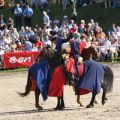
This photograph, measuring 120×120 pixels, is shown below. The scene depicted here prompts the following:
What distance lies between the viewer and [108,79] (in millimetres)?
15141

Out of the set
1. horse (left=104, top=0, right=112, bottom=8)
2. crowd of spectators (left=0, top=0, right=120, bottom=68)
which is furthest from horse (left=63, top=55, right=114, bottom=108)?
horse (left=104, top=0, right=112, bottom=8)

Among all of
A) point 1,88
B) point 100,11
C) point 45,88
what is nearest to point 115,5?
point 100,11

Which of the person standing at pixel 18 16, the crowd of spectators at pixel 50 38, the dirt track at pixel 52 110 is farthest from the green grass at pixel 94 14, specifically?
the dirt track at pixel 52 110

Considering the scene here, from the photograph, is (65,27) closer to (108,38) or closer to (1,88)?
(108,38)

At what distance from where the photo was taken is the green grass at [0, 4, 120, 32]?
110 ft

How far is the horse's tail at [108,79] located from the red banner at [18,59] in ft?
38.5

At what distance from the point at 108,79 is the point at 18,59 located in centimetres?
1202

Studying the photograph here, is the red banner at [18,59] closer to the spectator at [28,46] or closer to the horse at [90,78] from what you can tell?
the spectator at [28,46]

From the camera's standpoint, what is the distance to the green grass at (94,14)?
33.5 metres

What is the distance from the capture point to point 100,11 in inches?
1350

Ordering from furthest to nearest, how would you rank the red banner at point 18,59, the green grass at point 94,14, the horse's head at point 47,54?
Result: the green grass at point 94,14, the red banner at point 18,59, the horse's head at point 47,54

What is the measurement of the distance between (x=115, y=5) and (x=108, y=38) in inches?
229

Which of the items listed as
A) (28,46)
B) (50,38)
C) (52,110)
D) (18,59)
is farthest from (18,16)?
(52,110)

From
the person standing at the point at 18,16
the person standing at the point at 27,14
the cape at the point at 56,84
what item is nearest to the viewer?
the cape at the point at 56,84
